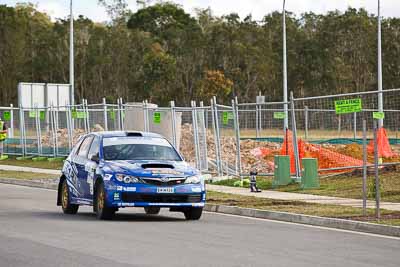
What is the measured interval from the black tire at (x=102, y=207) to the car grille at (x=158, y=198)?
0.39 m

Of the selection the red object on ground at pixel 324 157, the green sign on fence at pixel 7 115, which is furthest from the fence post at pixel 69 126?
the red object on ground at pixel 324 157

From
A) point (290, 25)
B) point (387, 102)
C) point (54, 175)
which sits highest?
point (290, 25)

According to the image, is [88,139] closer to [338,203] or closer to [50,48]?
[338,203]

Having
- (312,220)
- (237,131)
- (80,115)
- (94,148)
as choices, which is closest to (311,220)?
(312,220)

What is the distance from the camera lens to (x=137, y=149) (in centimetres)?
1894

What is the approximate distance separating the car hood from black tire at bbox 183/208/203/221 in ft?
2.35

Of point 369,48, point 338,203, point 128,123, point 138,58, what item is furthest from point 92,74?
point 338,203

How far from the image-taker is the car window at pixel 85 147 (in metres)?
19.6

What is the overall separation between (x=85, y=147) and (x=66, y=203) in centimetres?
109

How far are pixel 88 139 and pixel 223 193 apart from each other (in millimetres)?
5568

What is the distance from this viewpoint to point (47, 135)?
44.2m

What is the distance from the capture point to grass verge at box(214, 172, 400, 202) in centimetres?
2269

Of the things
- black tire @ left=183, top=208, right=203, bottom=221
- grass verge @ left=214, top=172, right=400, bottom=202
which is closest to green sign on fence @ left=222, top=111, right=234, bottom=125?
A: grass verge @ left=214, top=172, right=400, bottom=202

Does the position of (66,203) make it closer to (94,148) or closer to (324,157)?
(94,148)
